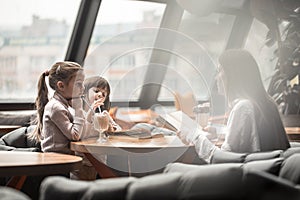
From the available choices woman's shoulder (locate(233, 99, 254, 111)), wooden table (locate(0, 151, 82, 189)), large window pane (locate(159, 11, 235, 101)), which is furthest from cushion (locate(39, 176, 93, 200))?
large window pane (locate(159, 11, 235, 101))

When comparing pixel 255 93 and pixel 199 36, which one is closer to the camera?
pixel 255 93

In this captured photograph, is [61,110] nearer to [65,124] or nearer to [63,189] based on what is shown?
[65,124]

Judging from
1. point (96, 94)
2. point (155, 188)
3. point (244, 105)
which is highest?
point (244, 105)

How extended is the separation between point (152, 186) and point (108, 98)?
240 centimetres

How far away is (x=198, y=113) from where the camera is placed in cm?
396

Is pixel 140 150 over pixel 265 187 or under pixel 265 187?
under

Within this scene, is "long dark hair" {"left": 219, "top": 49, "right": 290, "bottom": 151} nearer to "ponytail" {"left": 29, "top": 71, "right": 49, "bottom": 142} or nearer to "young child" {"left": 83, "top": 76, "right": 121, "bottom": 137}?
"young child" {"left": 83, "top": 76, "right": 121, "bottom": 137}

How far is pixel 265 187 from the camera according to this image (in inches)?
69.3

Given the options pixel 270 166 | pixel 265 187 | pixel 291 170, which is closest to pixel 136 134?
pixel 270 166

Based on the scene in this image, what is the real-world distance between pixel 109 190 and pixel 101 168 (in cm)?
210

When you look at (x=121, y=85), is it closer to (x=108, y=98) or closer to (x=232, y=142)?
(x=108, y=98)

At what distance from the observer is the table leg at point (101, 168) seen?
12.5 ft

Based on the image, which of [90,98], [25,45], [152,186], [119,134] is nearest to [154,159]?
[119,134]

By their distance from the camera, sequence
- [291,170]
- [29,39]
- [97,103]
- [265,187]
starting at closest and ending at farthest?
[265,187], [291,170], [97,103], [29,39]
